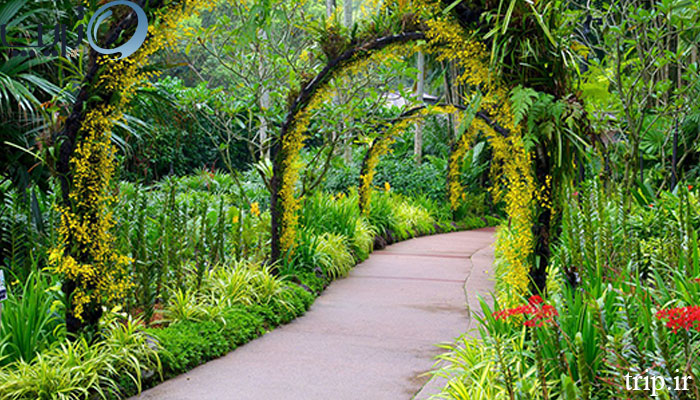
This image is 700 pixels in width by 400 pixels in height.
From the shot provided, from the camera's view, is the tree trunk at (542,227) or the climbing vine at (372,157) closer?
the tree trunk at (542,227)

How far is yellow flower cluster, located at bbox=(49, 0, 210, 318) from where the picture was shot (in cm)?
383

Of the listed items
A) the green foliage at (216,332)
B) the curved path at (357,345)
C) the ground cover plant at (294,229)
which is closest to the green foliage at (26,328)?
the ground cover plant at (294,229)

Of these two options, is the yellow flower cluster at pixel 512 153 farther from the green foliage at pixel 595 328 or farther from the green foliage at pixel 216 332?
the green foliage at pixel 216 332

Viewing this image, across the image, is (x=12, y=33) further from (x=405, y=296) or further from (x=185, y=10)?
(x=405, y=296)

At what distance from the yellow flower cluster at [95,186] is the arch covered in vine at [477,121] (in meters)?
1.99

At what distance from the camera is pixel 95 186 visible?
12.8 ft

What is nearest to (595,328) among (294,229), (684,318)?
(684,318)

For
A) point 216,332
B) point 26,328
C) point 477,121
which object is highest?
point 477,121

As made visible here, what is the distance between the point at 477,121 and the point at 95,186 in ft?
20.1

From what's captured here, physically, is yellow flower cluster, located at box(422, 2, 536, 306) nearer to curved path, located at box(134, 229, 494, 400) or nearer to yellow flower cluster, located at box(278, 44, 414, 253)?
curved path, located at box(134, 229, 494, 400)

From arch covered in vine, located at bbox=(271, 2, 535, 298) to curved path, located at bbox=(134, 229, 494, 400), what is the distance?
0.80 m

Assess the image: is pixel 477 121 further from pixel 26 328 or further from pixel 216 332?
pixel 26 328

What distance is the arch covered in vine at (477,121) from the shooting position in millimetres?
4309

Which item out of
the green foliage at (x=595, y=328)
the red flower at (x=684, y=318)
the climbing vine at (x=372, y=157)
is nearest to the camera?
the red flower at (x=684, y=318)
